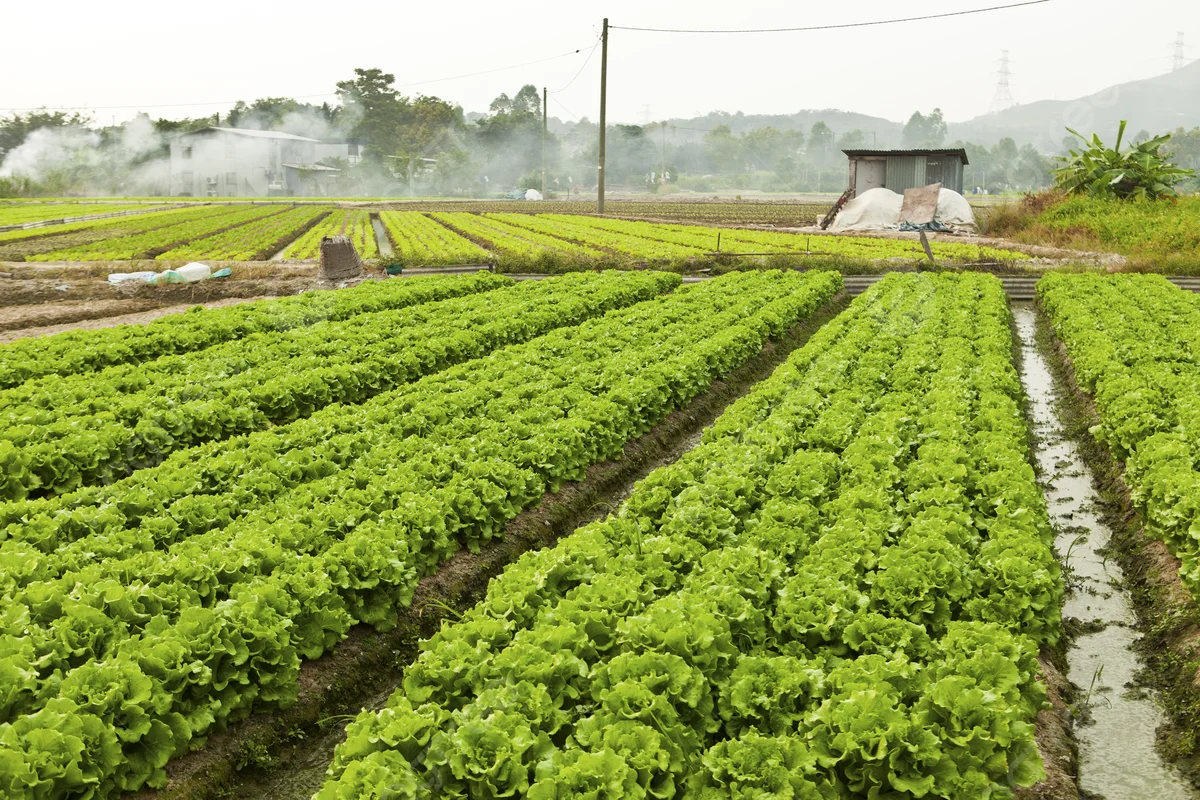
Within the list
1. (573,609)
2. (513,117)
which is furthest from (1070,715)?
(513,117)

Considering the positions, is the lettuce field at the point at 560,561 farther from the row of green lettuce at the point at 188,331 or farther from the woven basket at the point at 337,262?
the woven basket at the point at 337,262

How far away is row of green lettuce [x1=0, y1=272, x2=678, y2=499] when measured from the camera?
10.8 meters

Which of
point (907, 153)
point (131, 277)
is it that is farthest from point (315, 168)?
point (131, 277)

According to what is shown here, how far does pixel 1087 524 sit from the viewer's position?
10586mm

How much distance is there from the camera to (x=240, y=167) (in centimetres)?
10894

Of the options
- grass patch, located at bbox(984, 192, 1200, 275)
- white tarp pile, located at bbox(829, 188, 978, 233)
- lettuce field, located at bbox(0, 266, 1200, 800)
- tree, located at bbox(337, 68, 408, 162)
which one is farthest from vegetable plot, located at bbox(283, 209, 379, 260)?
tree, located at bbox(337, 68, 408, 162)

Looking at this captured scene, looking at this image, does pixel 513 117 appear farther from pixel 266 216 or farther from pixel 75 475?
pixel 75 475

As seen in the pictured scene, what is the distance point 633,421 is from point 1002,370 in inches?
219

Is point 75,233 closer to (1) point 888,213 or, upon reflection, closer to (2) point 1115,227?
(1) point 888,213

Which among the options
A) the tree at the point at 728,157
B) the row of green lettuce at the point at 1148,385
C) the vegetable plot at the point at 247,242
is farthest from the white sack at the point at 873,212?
the tree at the point at 728,157

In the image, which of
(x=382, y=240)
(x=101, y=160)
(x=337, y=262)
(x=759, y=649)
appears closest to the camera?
(x=759, y=649)

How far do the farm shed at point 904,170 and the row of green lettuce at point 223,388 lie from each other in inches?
1446

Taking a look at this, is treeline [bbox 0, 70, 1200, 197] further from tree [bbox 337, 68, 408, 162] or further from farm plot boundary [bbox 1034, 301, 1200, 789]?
farm plot boundary [bbox 1034, 301, 1200, 789]

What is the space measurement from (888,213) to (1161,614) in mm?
42710
